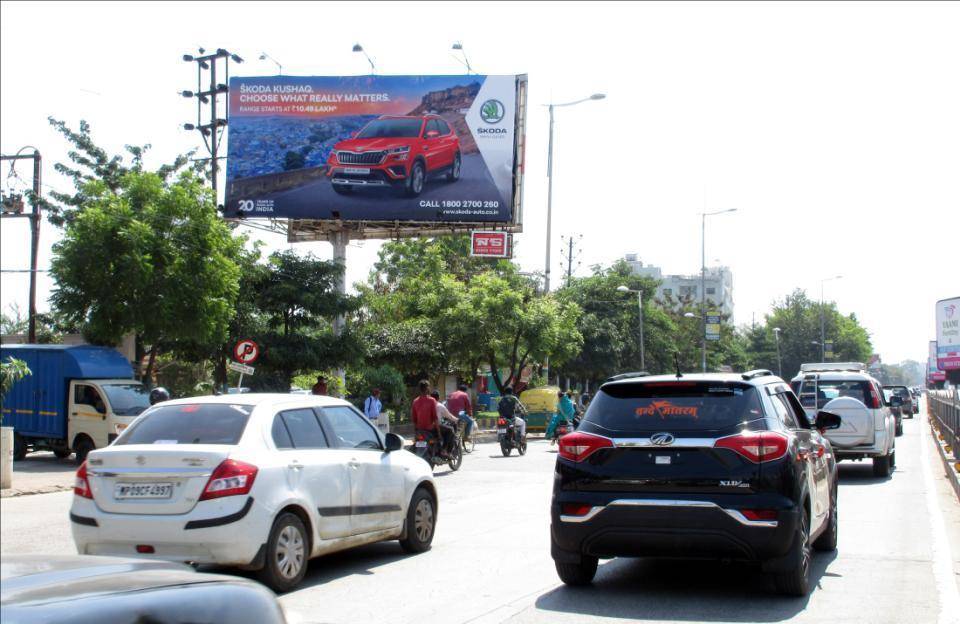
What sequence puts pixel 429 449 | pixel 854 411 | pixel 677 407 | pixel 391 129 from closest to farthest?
1. pixel 677 407
2. pixel 854 411
3. pixel 429 449
4. pixel 391 129

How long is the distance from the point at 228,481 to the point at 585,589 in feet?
9.76

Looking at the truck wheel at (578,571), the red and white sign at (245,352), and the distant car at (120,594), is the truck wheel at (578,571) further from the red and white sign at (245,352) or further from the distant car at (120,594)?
Answer: the red and white sign at (245,352)

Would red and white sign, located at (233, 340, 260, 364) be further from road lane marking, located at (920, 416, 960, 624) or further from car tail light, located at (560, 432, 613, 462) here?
car tail light, located at (560, 432, 613, 462)

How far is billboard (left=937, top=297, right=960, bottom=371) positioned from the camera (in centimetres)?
2562

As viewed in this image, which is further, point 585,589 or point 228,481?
point 585,589

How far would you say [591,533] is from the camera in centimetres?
743

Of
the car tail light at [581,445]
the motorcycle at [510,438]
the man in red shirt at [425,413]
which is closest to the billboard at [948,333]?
the motorcycle at [510,438]

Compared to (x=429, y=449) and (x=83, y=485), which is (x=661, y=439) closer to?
(x=83, y=485)

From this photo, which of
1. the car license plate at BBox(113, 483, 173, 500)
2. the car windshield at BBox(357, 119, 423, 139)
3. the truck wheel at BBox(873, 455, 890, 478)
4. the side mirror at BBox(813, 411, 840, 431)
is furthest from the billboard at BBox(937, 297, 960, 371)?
the car license plate at BBox(113, 483, 173, 500)

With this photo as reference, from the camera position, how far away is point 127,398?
69.8ft

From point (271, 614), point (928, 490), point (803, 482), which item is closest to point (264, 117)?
point (928, 490)

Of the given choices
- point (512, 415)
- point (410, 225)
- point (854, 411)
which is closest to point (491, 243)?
point (410, 225)

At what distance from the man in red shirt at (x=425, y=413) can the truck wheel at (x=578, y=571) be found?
10600 mm

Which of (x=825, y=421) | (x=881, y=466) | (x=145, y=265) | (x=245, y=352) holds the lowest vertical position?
(x=881, y=466)
